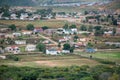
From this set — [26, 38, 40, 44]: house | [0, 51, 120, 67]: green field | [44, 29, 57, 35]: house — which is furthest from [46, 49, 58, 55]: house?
[44, 29, 57, 35]: house

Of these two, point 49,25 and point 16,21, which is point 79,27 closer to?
point 49,25

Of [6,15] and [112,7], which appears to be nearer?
[6,15]

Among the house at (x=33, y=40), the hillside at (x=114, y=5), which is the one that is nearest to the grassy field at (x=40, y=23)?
the house at (x=33, y=40)

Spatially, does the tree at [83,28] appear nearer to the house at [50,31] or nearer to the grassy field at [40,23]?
the grassy field at [40,23]

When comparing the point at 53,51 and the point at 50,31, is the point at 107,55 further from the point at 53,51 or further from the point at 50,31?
the point at 50,31

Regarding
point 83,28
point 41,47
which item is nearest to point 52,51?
point 41,47

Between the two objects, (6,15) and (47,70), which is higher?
(6,15)

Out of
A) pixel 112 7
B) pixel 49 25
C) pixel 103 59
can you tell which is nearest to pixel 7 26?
pixel 49 25
